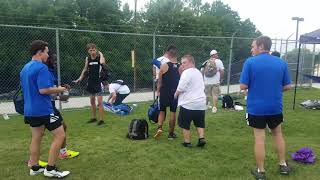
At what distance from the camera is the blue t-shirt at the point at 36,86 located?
4.64m

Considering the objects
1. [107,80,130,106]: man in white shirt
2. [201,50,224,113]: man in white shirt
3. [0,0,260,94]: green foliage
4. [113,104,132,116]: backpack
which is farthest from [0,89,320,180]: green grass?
[0,0,260,94]: green foliage

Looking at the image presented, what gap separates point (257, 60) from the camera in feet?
15.8

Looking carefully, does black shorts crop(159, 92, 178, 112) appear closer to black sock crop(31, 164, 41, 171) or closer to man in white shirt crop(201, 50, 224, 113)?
black sock crop(31, 164, 41, 171)

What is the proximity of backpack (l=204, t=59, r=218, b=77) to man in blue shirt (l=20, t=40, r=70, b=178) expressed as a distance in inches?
232

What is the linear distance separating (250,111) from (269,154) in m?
1.44

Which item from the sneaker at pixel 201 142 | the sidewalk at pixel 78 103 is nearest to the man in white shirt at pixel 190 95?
the sneaker at pixel 201 142

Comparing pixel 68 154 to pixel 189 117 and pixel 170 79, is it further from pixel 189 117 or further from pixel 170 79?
pixel 170 79

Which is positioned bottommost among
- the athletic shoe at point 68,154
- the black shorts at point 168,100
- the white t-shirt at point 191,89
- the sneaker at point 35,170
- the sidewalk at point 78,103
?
the sidewalk at point 78,103

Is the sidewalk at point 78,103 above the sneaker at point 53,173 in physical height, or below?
below

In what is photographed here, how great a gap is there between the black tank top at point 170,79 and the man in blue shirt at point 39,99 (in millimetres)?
2452

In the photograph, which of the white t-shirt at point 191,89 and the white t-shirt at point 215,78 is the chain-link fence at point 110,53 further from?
the white t-shirt at point 191,89

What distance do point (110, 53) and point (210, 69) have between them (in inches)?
539

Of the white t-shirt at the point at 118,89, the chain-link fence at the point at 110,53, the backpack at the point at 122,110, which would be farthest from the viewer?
the chain-link fence at the point at 110,53

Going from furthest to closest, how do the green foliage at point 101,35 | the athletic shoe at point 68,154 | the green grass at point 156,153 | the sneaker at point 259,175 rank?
the green foliage at point 101,35 < the athletic shoe at point 68,154 < the green grass at point 156,153 < the sneaker at point 259,175
